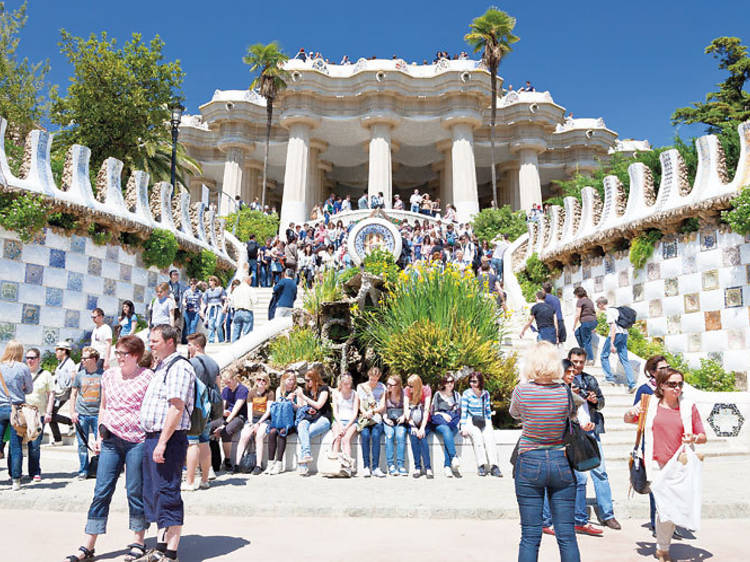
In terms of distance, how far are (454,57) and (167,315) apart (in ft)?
107

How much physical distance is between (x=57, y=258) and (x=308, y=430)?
777 cm

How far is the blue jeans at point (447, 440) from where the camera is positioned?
757cm

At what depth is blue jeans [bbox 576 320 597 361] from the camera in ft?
34.1

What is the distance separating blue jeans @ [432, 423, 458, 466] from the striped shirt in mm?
4309

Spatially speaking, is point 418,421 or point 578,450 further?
point 418,421

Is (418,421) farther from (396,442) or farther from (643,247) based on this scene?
(643,247)

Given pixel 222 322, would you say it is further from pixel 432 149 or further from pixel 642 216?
pixel 432 149

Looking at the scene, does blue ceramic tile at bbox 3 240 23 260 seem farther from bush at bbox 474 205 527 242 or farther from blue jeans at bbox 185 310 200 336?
bush at bbox 474 205 527 242

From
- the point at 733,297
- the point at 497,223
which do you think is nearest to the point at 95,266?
the point at 733,297

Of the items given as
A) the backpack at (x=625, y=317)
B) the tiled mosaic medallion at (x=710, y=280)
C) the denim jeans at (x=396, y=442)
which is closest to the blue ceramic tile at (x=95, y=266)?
the denim jeans at (x=396, y=442)

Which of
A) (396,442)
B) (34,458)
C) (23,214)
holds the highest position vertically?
(23,214)

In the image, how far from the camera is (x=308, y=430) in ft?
25.4

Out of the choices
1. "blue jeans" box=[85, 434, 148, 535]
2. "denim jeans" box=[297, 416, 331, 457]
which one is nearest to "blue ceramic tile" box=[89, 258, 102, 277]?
"denim jeans" box=[297, 416, 331, 457]

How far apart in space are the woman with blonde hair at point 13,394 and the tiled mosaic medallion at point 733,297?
11254 mm
